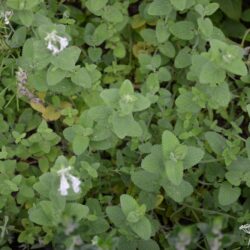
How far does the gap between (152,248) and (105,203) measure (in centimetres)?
38

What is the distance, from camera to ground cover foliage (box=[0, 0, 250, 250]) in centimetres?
222

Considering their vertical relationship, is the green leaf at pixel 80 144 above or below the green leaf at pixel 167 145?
below

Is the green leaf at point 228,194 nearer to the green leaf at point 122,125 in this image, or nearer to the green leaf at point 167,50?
the green leaf at point 122,125

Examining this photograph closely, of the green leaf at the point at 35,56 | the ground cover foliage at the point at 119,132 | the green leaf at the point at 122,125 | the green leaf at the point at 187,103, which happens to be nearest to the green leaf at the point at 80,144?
the ground cover foliage at the point at 119,132

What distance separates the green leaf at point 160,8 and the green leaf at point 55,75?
0.53m

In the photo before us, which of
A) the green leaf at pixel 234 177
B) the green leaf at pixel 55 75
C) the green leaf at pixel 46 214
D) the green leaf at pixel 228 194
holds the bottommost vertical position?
the green leaf at pixel 228 194

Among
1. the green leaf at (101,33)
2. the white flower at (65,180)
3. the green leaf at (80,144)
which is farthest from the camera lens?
the green leaf at (101,33)

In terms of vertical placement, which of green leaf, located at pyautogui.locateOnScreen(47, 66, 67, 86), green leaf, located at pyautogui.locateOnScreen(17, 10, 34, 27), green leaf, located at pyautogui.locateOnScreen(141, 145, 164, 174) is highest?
Answer: green leaf, located at pyautogui.locateOnScreen(17, 10, 34, 27)

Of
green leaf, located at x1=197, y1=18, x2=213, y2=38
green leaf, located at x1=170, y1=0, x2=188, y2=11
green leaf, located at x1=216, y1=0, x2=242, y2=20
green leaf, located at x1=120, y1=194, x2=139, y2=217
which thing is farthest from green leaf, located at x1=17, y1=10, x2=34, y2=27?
green leaf, located at x1=216, y1=0, x2=242, y2=20

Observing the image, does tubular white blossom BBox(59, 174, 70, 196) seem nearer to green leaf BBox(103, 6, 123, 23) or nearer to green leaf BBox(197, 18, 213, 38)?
green leaf BBox(197, 18, 213, 38)

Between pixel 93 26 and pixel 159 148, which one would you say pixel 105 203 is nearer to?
pixel 159 148

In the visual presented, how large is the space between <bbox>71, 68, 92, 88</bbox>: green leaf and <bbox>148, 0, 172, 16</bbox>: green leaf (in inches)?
16.3

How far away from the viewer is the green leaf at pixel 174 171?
2178 mm

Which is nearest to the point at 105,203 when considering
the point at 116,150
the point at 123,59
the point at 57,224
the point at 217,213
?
the point at 116,150
